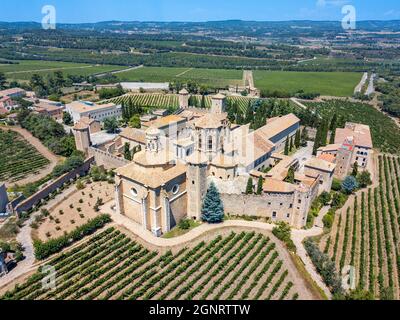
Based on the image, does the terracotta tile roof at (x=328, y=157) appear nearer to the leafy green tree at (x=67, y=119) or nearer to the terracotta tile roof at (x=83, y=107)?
the terracotta tile roof at (x=83, y=107)

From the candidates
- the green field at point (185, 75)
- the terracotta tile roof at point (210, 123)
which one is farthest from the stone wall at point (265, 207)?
the green field at point (185, 75)

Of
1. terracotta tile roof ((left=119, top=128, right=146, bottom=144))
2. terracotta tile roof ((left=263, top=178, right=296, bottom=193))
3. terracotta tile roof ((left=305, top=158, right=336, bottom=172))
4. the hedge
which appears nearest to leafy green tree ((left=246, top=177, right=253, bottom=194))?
terracotta tile roof ((left=263, top=178, right=296, bottom=193))

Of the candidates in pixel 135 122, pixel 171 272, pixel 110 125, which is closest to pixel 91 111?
pixel 110 125

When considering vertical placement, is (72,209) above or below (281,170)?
below

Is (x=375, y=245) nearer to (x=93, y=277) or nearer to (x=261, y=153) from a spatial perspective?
(x=261, y=153)

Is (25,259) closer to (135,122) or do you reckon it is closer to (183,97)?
(135,122)

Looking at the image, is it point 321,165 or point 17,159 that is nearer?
point 321,165
